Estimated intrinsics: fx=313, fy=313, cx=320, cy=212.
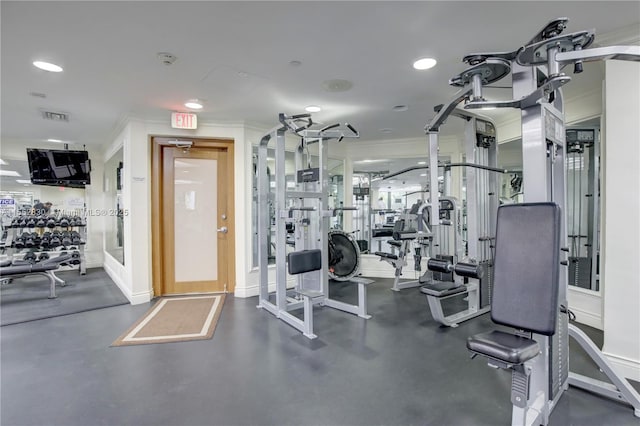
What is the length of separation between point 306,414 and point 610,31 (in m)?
3.29

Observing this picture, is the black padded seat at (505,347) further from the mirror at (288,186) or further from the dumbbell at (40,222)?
the dumbbell at (40,222)

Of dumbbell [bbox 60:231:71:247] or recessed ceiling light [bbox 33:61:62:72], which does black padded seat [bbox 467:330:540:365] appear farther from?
dumbbell [bbox 60:231:71:247]

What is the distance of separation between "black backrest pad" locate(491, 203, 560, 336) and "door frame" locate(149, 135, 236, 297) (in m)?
3.54

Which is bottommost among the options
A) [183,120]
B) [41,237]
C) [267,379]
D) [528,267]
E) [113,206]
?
[267,379]

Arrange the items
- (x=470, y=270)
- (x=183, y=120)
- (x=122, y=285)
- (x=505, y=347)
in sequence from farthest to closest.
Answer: (x=122, y=285)
(x=183, y=120)
(x=470, y=270)
(x=505, y=347)

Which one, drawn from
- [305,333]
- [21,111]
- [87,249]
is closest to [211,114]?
[21,111]

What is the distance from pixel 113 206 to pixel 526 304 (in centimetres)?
671

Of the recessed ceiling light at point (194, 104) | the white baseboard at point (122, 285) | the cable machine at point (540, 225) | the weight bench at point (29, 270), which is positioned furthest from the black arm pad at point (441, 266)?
the weight bench at point (29, 270)

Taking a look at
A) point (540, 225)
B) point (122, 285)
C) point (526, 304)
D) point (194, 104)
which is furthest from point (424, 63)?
point (122, 285)

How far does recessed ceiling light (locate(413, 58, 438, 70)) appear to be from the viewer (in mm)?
2582

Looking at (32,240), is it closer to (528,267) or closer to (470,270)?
(470,270)

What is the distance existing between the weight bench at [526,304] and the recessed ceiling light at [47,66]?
3.55m

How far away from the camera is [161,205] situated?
4.37 meters

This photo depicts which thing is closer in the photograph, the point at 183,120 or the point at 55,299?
the point at 183,120
